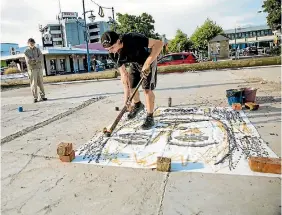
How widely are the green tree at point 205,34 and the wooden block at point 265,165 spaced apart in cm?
5760

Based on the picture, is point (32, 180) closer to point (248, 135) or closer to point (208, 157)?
point (208, 157)

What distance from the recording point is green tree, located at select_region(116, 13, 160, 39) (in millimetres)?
52969

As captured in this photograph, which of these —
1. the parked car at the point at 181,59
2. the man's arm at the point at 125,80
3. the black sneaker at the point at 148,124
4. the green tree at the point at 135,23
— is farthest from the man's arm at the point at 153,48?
the green tree at the point at 135,23

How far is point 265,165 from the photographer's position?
2.27 meters

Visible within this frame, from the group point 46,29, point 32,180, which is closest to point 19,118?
point 32,180

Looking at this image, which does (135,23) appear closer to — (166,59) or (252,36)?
(166,59)

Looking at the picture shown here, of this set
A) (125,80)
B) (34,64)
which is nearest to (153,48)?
(125,80)

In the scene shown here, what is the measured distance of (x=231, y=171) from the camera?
7.77ft

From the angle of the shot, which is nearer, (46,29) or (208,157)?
(208,157)

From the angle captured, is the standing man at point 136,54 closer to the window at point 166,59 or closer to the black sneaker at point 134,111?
the black sneaker at point 134,111

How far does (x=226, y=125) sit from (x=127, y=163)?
5.85 ft

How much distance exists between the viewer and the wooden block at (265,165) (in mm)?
2241

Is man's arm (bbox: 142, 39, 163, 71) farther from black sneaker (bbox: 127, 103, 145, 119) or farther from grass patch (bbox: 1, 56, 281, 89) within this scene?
grass patch (bbox: 1, 56, 281, 89)

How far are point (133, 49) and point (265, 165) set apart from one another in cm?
218
